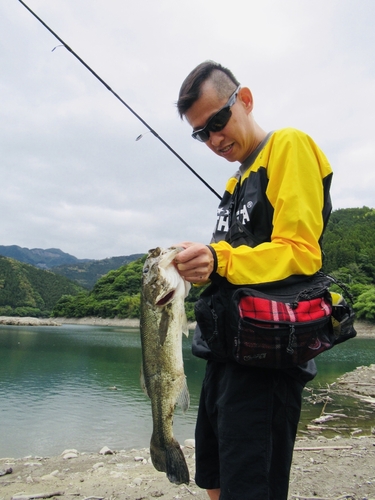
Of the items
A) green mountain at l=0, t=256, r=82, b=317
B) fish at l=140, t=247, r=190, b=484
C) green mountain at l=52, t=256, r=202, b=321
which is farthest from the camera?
green mountain at l=0, t=256, r=82, b=317

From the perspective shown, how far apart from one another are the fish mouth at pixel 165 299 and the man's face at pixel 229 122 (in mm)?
1034

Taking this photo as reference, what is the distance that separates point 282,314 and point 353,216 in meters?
140

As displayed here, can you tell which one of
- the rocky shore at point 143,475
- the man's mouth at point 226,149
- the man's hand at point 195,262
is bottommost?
the rocky shore at point 143,475

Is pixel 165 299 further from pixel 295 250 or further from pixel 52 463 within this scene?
pixel 52 463

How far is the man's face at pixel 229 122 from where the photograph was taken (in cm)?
261

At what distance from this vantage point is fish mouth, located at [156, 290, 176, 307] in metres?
2.47

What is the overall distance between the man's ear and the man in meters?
0.36

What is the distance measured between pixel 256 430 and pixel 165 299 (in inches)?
35.8

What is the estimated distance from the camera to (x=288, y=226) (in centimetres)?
207

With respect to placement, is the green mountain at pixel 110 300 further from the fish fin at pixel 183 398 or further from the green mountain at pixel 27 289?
the fish fin at pixel 183 398

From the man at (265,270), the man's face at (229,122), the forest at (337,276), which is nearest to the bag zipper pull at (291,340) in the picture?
the man at (265,270)

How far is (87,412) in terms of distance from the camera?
571 inches

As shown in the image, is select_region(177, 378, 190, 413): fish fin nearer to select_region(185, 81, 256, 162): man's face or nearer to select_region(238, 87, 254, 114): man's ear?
select_region(185, 81, 256, 162): man's face

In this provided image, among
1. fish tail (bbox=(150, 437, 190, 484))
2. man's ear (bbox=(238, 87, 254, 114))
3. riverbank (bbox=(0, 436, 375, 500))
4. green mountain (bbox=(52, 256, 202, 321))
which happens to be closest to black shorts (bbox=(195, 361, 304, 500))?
fish tail (bbox=(150, 437, 190, 484))
